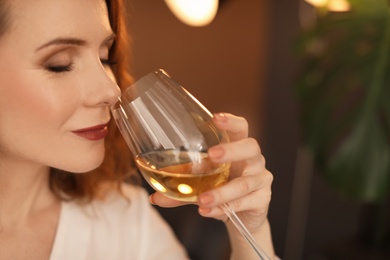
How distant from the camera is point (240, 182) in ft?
3.21

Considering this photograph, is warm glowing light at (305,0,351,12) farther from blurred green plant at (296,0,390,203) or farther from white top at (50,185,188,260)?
white top at (50,185,188,260)

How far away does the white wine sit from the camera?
92 cm

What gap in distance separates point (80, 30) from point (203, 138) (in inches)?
14.0

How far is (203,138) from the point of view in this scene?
941mm

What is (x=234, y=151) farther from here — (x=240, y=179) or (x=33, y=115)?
(x=33, y=115)

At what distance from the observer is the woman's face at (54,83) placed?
107 centimetres

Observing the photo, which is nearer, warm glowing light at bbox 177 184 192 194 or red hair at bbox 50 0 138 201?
warm glowing light at bbox 177 184 192 194

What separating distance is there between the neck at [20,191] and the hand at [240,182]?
402 mm

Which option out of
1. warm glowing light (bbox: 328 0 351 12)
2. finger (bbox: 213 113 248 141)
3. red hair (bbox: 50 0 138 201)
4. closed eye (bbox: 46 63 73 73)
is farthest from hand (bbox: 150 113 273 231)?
warm glowing light (bbox: 328 0 351 12)

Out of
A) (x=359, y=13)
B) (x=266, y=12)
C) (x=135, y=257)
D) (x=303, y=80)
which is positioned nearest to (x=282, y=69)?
(x=266, y=12)

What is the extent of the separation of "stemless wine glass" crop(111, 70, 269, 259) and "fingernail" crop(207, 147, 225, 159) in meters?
0.03

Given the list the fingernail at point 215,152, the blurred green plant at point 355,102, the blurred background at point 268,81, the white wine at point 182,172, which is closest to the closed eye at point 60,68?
the white wine at point 182,172

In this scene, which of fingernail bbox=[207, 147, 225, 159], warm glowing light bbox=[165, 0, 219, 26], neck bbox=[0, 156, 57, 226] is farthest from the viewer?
warm glowing light bbox=[165, 0, 219, 26]

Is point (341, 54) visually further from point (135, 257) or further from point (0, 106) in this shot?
point (0, 106)
